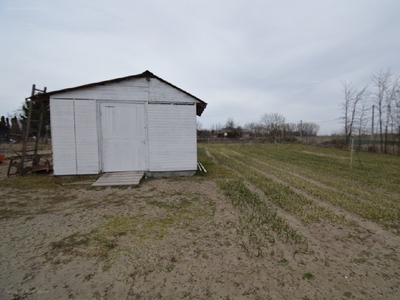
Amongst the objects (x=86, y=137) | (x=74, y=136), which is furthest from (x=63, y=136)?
(x=86, y=137)

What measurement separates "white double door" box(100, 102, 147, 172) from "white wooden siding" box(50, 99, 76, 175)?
1.09 metres

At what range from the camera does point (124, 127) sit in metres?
7.45

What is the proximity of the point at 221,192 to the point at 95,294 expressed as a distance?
424 centimetres

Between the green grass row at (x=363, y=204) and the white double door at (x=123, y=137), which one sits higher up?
the white double door at (x=123, y=137)

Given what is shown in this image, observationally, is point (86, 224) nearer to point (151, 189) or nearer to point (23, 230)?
point (23, 230)

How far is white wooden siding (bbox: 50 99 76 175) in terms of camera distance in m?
6.96

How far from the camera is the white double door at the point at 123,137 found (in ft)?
24.1

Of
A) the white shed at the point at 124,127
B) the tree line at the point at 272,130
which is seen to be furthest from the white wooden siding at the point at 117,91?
the tree line at the point at 272,130

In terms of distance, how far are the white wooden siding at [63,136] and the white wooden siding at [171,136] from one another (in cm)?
291

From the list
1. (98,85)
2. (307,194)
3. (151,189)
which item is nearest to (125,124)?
(98,85)

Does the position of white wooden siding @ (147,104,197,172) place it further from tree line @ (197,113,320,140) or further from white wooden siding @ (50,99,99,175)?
tree line @ (197,113,320,140)

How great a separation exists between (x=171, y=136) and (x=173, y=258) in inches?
220

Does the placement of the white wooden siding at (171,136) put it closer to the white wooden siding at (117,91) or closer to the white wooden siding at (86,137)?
the white wooden siding at (117,91)

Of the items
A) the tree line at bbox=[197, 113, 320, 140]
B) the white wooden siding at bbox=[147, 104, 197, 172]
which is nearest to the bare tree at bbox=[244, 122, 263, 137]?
the tree line at bbox=[197, 113, 320, 140]
